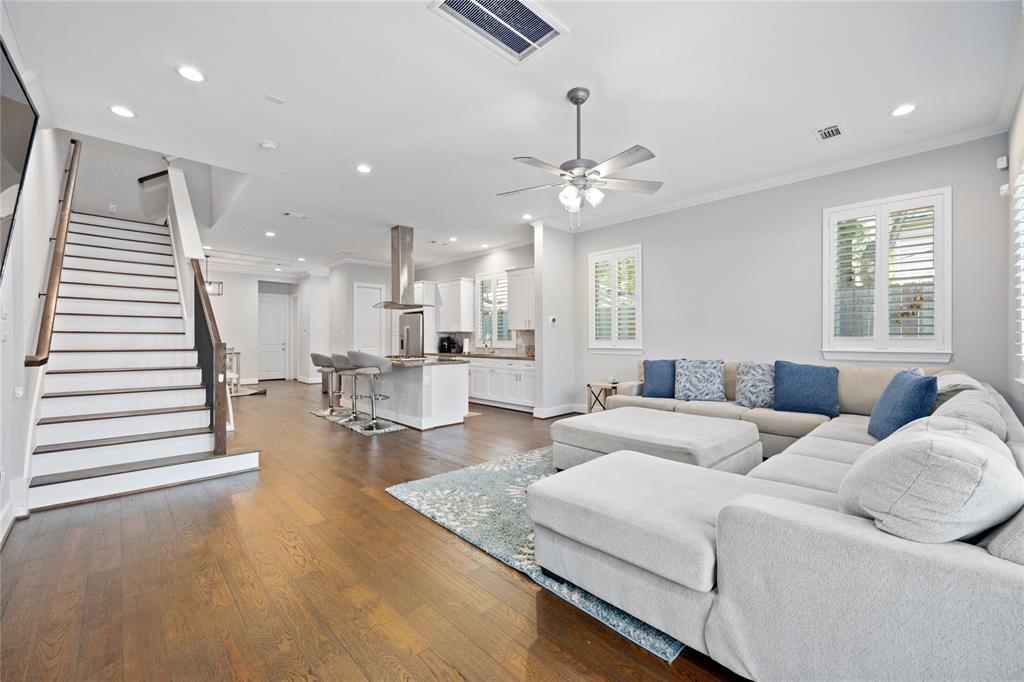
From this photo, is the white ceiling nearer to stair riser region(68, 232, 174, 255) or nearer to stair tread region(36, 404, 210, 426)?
stair tread region(36, 404, 210, 426)

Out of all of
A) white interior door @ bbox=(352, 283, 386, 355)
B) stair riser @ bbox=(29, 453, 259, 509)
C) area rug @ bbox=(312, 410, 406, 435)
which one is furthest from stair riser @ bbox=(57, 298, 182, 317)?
white interior door @ bbox=(352, 283, 386, 355)

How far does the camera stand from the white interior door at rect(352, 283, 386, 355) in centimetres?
911

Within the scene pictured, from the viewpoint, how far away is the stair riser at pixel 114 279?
493 centimetres

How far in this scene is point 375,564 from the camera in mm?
2230

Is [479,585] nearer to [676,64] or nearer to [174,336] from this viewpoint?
[676,64]

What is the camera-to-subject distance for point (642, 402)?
15.3 feet

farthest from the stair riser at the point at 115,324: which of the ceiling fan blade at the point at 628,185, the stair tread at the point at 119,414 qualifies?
the ceiling fan blade at the point at 628,185

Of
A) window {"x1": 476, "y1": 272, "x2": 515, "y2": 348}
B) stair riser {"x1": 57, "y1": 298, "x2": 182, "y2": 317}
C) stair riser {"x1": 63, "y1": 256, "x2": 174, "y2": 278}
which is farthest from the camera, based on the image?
window {"x1": 476, "y1": 272, "x2": 515, "y2": 348}

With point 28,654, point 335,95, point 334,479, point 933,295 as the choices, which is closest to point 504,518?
point 334,479

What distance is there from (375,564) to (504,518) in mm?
826

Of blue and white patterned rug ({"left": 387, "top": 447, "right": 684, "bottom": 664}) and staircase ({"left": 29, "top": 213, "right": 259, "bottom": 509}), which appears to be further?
staircase ({"left": 29, "top": 213, "right": 259, "bottom": 509})

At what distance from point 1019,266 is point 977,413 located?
1.89 metres

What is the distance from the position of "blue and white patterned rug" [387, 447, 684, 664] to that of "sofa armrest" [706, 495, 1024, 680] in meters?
0.35

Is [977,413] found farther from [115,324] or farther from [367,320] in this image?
[367,320]
